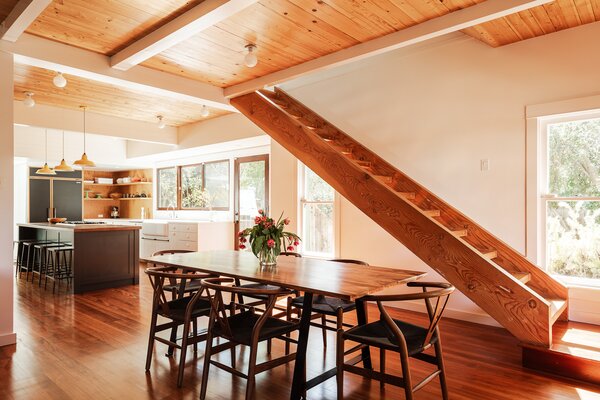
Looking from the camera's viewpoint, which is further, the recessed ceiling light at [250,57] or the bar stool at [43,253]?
the bar stool at [43,253]

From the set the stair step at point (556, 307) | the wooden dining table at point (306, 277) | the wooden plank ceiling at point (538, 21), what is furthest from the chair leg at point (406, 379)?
the wooden plank ceiling at point (538, 21)

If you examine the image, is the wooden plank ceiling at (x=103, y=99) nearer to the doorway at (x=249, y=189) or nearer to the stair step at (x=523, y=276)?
the doorway at (x=249, y=189)

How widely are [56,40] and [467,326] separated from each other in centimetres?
486

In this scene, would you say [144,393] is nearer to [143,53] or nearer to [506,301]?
[506,301]

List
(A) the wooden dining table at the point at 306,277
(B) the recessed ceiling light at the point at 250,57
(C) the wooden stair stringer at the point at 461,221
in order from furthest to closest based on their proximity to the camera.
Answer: (B) the recessed ceiling light at the point at 250,57
(C) the wooden stair stringer at the point at 461,221
(A) the wooden dining table at the point at 306,277

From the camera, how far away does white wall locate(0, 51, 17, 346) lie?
11.5ft

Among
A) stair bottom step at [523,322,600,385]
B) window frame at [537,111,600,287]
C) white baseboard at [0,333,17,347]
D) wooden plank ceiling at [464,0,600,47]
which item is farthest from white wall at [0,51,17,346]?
window frame at [537,111,600,287]

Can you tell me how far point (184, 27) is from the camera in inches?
124

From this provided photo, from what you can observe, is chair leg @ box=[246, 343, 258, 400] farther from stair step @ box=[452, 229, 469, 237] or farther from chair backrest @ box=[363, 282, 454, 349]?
stair step @ box=[452, 229, 469, 237]

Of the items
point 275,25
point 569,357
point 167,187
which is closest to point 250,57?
point 275,25

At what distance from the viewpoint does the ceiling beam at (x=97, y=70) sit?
3586 mm

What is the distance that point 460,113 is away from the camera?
4.39m

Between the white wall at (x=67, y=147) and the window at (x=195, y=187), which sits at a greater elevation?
the white wall at (x=67, y=147)

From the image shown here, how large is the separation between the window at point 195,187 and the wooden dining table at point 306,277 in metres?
4.65
